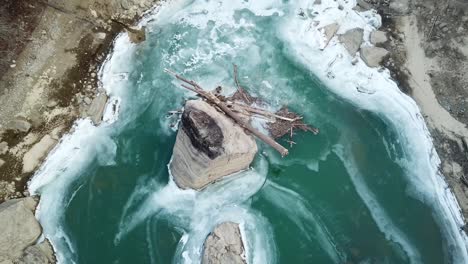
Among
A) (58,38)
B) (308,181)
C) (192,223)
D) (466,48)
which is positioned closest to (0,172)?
(58,38)

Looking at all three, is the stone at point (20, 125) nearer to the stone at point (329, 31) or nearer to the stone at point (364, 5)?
the stone at point (329, 31)

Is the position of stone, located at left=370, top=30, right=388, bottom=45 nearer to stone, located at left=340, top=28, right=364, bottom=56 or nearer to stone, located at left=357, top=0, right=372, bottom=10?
stone, located at left=340, top=28, right=364, bottom=56

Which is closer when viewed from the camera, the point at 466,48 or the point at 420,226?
the point at 420,226

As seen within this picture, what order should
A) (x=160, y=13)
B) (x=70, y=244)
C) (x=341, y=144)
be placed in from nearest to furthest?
(x=70, y=244)
(x=341, y=144)
(x=160, y=13)

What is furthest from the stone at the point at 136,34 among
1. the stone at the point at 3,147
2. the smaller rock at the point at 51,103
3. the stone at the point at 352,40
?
the stone at the point at 352,40

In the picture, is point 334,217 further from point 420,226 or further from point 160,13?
point 160,13

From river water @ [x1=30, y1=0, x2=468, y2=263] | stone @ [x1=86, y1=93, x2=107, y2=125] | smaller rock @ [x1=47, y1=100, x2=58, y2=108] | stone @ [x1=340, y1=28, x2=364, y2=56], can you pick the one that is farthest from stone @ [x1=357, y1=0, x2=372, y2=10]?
smaller rock @ [x1=47, y1=100, x2=58, y2=108]
